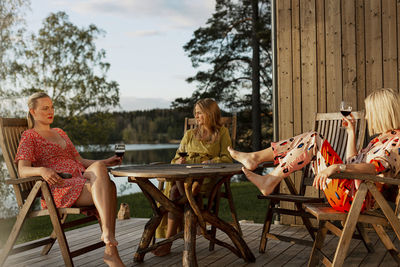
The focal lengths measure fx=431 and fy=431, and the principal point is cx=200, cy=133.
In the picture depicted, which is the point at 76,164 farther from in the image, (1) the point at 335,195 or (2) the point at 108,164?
(1) the point at 335,195

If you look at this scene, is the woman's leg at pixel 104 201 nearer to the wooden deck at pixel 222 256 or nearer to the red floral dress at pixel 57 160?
the red floral dress at pixel 57 160

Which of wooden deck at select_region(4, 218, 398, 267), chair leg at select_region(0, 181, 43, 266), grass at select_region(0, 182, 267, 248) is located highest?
chair leg at select_region(0, 181, 43, 266)

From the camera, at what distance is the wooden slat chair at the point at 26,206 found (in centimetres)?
271

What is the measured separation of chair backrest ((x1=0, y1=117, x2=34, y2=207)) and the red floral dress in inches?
3.3

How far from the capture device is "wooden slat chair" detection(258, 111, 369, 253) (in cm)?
306

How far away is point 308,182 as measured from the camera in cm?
352

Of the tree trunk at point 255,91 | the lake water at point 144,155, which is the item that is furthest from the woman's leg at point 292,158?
the lake water at point 144,155

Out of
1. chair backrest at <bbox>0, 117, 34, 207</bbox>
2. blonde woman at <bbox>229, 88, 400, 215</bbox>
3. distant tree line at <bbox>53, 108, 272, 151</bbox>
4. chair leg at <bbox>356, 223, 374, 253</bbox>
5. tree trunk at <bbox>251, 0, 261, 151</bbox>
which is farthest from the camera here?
distant tree line at <bbox>53, 108, 272, 151</bbox>

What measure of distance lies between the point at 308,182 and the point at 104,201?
5.54 feet

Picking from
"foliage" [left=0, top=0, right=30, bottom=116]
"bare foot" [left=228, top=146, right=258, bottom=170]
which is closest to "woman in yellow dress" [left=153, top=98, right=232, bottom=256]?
"bare foot" [left=228, top=146, right=258, bottom=170]

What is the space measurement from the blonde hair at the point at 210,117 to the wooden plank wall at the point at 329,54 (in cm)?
94

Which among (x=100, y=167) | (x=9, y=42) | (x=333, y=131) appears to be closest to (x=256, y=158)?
(x=100, y=167)

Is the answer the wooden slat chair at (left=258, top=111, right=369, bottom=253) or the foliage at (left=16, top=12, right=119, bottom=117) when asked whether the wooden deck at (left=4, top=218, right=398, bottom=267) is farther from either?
the foliage at (left=16, top=12, right=119, bottom=117)

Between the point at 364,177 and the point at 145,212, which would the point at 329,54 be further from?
the point at 145,212
